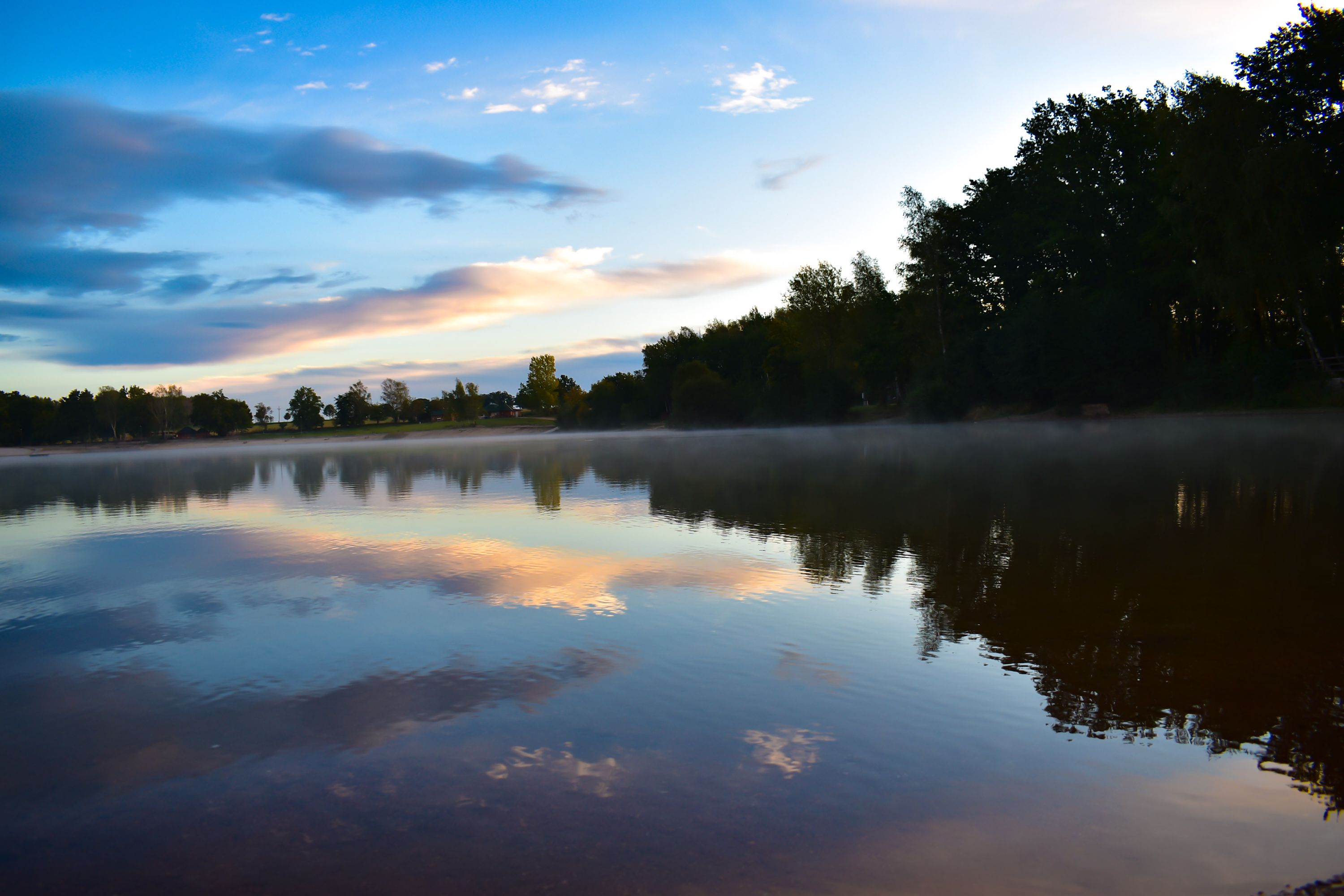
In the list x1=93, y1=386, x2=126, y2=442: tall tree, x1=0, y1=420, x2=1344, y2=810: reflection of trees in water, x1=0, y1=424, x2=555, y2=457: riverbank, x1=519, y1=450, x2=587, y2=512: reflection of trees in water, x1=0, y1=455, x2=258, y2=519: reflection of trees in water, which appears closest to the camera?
x1=0, y1=420, x2=1344, y2=810: reflection of trees in water

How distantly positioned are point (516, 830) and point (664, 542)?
895 centimetres

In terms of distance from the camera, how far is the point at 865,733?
16.1 feet

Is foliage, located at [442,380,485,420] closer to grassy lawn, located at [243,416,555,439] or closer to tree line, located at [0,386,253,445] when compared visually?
grassy lawn, located at [243,416,555,439]

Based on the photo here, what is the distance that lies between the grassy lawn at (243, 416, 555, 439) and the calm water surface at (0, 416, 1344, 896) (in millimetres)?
127609

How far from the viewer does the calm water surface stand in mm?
3617

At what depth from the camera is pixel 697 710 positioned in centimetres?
544

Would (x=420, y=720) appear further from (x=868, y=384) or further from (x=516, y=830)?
(x=868, y=384)

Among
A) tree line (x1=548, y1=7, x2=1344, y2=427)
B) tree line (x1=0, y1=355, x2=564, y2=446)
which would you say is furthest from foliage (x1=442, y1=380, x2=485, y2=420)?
tree line (x1=548, y1=7, x2=1344, y2=427)

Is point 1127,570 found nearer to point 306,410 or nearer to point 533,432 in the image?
point 533,432

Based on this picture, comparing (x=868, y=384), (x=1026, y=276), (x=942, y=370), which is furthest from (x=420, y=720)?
(x=868, y=384)

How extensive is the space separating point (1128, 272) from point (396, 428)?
405 ft

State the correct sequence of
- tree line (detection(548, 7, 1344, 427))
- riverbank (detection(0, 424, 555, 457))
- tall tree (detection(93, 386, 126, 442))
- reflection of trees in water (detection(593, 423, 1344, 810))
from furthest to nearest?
tall tree (detection(93, 386, 126, 442)) < riverbank (detection(0, 424, 555, 457)) < tree line (detection(548, 7, 1344, 427)) < reflection of trees in water (detection(593, 423, 1344, 810))

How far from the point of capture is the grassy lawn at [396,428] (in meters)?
140

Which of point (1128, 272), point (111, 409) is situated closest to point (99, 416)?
point (111, 409)
